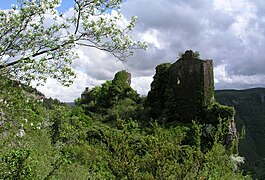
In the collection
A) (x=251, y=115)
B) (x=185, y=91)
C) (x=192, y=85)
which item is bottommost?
(x=251, y=115)

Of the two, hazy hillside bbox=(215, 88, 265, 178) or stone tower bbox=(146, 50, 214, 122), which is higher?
stone tower bbox=(146, 50, 214, 122)

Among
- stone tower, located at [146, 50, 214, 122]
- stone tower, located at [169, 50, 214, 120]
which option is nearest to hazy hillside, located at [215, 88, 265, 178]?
stone tower, located at [146, 50, 214, 122]

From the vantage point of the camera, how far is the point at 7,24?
5074 mm

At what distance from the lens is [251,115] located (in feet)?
397

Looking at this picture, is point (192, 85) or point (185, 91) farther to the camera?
point (185, 91)

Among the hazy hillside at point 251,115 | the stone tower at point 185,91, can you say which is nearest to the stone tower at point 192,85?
the stone tower at point 185,91

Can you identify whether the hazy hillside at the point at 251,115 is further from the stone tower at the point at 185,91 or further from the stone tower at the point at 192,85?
the stone tower at the point at 192,85

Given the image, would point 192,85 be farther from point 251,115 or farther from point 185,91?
point 251,115

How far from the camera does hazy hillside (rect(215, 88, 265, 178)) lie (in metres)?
94.2

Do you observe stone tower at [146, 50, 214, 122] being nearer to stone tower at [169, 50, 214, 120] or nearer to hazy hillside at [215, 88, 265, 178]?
stone tower at [169, 50, 214, 120]

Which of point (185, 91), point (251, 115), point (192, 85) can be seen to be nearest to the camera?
point (192, 85)

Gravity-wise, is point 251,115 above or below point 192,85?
below

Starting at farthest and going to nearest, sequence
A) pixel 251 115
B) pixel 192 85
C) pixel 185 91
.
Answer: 1. pixel 251 115
2. pixel 185 91
3. pixel 192 85

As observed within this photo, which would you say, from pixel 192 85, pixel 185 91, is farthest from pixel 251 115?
pixel 192 85
